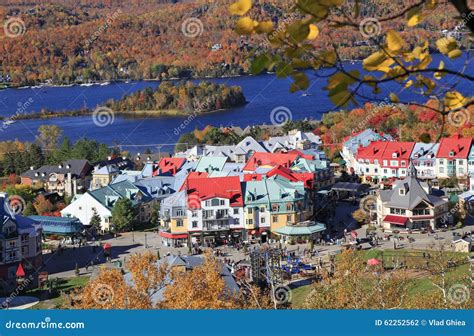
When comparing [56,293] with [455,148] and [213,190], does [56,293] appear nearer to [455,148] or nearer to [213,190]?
[213,190]

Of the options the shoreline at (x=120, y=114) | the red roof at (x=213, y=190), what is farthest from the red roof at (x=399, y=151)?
the shoreline at (x=120, y=114)

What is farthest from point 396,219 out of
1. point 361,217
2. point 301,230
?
point 301,230

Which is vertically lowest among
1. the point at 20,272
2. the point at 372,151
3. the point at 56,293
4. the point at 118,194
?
the point at 56,293

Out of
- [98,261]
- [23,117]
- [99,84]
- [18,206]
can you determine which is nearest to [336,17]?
[98,261]

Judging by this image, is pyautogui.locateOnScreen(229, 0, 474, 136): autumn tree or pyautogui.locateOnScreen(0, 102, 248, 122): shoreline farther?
pyautogui.locateOnScreen(0, 102, 248, 122): shoreline

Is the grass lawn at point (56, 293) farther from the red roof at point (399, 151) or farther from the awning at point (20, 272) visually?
the red roof at point (399, 151)

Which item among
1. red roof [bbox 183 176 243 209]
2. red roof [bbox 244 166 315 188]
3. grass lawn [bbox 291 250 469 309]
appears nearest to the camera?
grass lawn [bbox 291 250 469 309]

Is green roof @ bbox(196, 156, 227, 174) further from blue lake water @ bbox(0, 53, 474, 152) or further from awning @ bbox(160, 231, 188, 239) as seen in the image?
blue lake water @ bbox(0, 53, 474, 152)

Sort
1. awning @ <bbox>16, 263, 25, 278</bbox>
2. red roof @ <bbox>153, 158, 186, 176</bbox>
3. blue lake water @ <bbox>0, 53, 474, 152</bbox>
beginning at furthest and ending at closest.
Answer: blue lake water @ <bbox>0, 53, 474, 152</bbox>
red roof @ <bbox>153, 158, 186, 176</bbox>
awning @ <bbox>16, 263, 25, 278</bbox>

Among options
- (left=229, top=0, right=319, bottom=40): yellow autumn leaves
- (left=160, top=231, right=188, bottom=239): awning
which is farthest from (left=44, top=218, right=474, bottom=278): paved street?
(left=229, top=0, right=319, bottom=40): yellow autumn leaves
